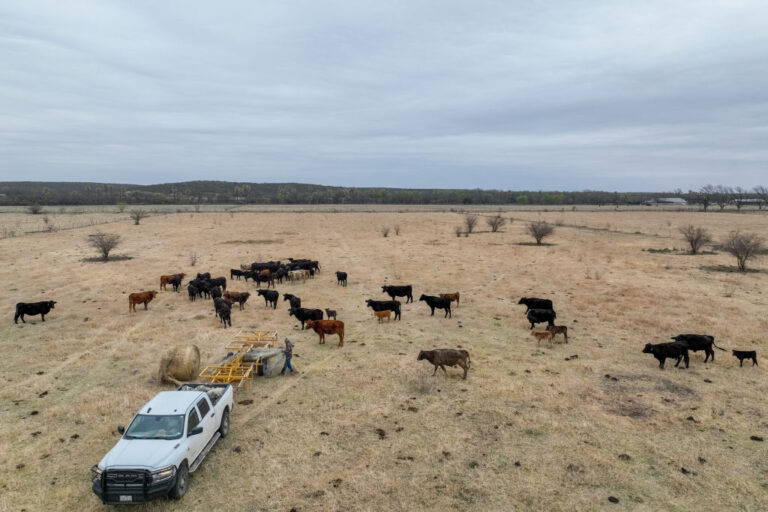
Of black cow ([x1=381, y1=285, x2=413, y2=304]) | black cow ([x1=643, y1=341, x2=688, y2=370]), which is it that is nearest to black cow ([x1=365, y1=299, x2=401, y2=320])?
black cow ([x1=381, y1=285, x2=413, y2=304])

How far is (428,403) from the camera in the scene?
40.9 ft

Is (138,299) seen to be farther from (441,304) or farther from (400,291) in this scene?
(441,304)

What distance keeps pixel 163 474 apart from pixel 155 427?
1.30 m

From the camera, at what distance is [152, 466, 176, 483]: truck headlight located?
315 inches

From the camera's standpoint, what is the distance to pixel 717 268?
31.9 metres

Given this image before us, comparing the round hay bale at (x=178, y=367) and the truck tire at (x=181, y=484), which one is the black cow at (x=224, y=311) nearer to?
the round hay bale at (x=178, y=367)

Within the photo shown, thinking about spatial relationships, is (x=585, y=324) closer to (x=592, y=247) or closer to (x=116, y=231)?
(x=592, y=247)

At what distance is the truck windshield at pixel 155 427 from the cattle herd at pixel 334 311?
774cm

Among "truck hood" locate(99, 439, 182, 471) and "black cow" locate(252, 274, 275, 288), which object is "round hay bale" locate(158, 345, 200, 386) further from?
"black cow" locate(252, 274, 275, 288)

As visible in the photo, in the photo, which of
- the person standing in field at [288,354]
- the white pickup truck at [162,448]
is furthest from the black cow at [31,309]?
the white pickup truck at [162,448]

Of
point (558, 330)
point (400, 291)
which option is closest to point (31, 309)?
point (400, 291)

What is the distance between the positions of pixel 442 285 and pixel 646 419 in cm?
1674

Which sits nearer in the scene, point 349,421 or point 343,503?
point 343,503

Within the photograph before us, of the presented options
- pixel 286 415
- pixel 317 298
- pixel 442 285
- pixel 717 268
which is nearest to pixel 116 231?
pixel 317 298
